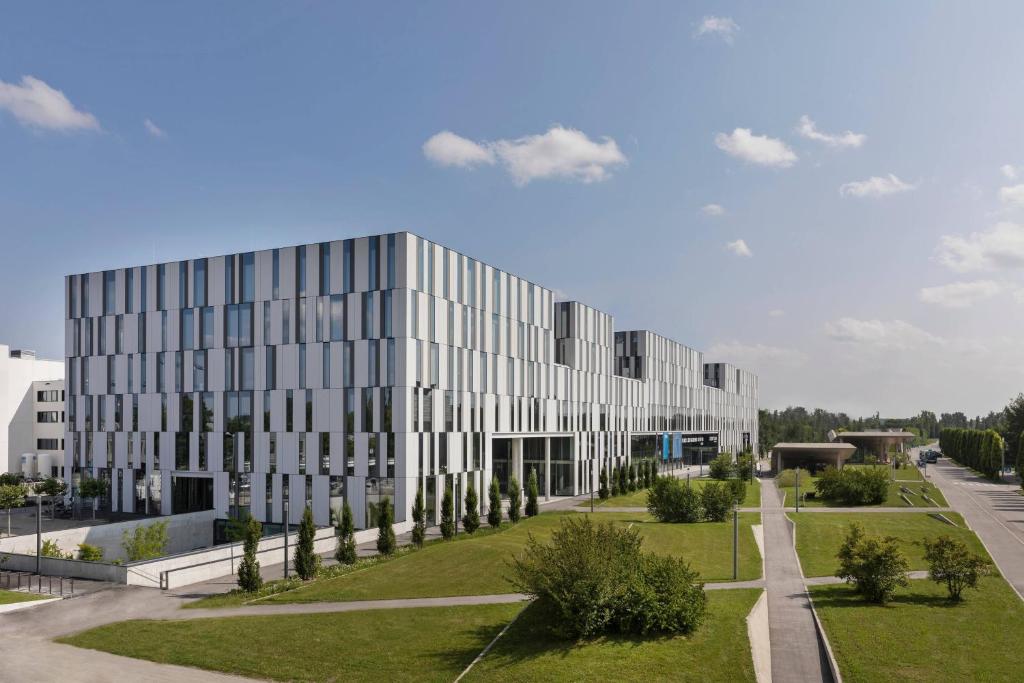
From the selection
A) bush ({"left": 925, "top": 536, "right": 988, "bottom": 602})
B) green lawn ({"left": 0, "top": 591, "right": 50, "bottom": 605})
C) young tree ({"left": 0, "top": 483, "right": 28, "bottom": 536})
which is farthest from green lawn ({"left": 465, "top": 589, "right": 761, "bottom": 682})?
young tree ({"left": 0, "top": 483, "right": 28, "bottom": 536})

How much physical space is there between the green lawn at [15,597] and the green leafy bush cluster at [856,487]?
58.4 meters

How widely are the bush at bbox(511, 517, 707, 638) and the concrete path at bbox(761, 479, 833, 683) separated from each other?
9.61 ft

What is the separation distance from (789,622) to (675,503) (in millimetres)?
27763

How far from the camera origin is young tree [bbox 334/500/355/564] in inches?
1575

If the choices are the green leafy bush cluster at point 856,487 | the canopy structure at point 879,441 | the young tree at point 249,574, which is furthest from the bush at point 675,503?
the canopy structure at point 879,441

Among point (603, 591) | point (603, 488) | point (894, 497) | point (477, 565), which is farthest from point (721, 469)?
point (603, 591)

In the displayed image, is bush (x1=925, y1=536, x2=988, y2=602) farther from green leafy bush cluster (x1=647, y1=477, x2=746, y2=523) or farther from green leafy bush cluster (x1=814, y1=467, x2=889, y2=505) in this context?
green leafy bush cluster (x1=814, y1=467, x2=889, y2=505)

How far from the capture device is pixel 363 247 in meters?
53.5

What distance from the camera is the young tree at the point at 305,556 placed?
36.6 meters

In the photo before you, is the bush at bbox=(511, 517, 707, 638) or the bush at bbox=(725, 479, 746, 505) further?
the bush at bbox=(725, 479, 746, 505)

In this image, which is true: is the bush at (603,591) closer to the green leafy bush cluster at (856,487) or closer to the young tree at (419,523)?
the young tree at (419,523)

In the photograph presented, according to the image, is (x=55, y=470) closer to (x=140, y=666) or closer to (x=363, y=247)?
(x=363, y=247)

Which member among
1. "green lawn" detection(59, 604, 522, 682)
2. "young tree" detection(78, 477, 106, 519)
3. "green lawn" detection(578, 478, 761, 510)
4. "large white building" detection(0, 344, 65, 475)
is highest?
"large white building" detection(0, 344, 65, 475)

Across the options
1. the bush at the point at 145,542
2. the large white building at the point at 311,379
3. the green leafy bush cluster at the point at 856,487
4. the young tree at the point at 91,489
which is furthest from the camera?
the green leafy bush cluster at the point at 856,487
